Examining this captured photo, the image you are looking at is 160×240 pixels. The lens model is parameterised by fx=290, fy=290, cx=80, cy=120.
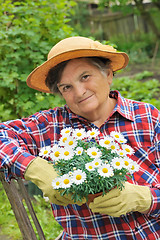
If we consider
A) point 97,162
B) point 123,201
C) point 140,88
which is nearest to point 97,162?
point 97,162

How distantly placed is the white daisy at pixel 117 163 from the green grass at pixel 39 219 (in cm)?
160

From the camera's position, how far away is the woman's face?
151 cm

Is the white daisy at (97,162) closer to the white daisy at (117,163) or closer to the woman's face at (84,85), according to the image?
the white daisy at (117,163)

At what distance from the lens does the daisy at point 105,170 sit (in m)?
1.11

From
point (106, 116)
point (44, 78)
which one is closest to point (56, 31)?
point (44, 78)

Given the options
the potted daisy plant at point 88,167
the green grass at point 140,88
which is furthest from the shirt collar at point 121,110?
the green grass at point 140,88

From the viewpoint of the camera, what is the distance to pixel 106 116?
5.49ft

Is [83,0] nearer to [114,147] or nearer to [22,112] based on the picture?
[22,112]

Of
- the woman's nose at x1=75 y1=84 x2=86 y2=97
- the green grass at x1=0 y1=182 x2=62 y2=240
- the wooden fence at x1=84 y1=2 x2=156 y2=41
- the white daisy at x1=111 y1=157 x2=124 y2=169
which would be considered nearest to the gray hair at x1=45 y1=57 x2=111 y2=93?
the woman's nose at x1=75 y1=84 x2=86 y2=97

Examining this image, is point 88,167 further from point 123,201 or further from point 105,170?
point 123,201

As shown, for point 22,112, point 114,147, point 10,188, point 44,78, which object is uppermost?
point 44,78

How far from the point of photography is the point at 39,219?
8.96 feet

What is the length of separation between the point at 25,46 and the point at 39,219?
1.71 meters

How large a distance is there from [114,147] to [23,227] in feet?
2.31
